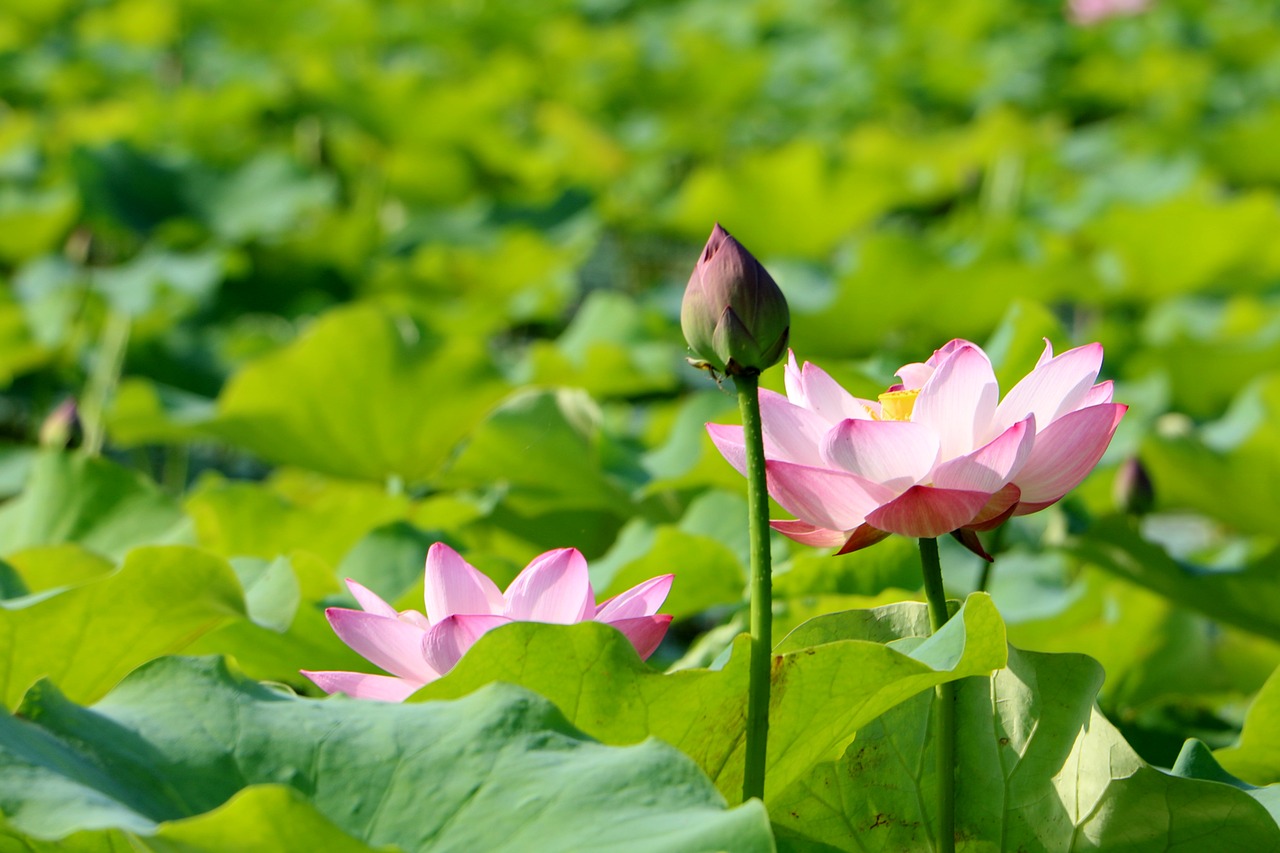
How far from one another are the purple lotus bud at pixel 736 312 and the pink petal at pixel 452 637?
0.51 ft

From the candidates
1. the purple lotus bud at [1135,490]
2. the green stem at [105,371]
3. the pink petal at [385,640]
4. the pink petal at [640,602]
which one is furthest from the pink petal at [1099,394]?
the green stem at [105,371]

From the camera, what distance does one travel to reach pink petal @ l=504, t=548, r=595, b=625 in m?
0.67

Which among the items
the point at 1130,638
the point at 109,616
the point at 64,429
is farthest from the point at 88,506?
the point at 1130,638

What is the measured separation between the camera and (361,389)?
1.59 metres

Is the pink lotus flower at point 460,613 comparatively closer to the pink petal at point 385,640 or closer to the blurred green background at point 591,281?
the pink petal at point 385,640

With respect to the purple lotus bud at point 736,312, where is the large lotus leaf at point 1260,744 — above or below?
below

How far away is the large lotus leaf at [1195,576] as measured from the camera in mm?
1182

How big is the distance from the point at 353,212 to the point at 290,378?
135 centimetres

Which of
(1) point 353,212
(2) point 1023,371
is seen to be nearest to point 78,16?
(1) point 353,212

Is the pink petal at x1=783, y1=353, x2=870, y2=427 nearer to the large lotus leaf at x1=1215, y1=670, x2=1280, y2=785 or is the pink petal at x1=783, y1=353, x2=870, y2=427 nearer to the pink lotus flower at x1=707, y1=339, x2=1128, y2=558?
the pink lotus flower at x1=707, y1=339, x2=1128, y2=558

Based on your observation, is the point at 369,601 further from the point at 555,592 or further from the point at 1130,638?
the point at 1130,638

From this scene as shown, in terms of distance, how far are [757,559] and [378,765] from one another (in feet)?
0.57

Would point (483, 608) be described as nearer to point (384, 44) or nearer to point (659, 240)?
point (659, 240)

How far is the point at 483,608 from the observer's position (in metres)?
0.68
